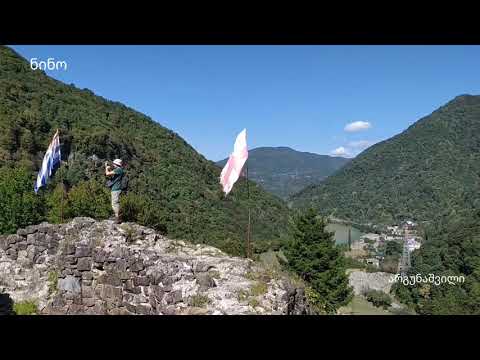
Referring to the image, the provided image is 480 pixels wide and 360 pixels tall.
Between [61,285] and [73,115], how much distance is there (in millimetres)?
33961

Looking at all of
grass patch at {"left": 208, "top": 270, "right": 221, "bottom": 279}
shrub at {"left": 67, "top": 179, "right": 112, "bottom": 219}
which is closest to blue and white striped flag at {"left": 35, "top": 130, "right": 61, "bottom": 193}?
grass patch at {"left": 208, "top": 270, "right": 221, "bottom": 279}

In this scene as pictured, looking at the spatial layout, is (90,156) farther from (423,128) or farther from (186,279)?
(423,128)

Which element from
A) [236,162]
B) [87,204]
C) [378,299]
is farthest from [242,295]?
[378,299]

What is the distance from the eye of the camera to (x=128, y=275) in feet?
18.3

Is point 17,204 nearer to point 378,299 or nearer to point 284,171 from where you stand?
point 378,299

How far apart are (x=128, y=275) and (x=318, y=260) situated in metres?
16.1

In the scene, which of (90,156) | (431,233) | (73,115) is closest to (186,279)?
(90,156)

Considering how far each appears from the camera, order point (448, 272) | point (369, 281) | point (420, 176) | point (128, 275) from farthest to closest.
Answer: point (420, 176)
point (369, 281)
point (448, 272)
point (128, 275)

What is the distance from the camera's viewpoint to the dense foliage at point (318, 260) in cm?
1978

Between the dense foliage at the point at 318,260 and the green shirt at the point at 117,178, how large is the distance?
14563mm

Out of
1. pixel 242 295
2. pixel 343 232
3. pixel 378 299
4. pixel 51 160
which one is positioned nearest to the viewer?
pixel 242 295
